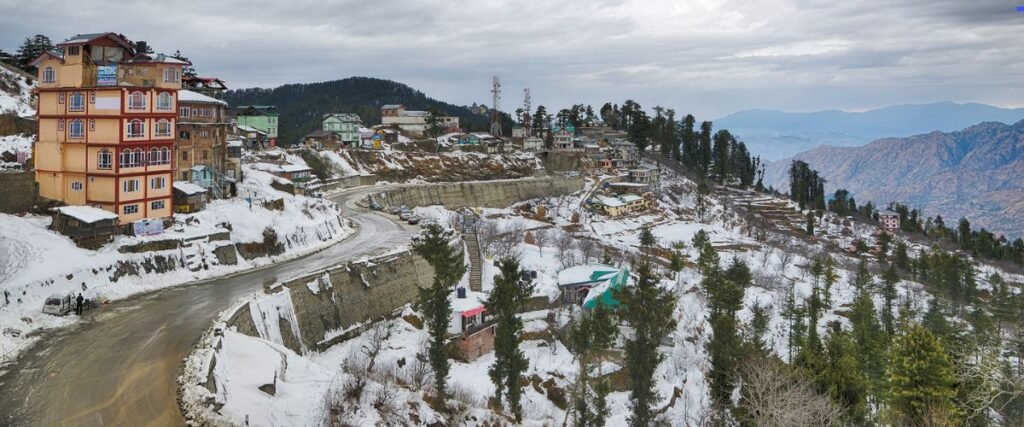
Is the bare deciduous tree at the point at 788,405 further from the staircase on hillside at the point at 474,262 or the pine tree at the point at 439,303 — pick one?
the staircase on hillside at the point at 474,262

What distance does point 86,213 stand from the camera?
30.7 meters

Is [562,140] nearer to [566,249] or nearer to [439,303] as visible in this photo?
[566,249]

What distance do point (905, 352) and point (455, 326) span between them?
21.7 meters

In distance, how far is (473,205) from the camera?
260 ft

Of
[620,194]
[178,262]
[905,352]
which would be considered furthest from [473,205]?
[905,352]

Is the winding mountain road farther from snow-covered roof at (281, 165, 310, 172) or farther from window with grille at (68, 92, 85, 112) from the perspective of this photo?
snow-covered roof at (281, 165, 310, 172)

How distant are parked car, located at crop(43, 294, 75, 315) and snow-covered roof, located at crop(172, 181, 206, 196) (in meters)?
13.5

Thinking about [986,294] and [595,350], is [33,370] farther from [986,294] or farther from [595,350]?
[986,294]

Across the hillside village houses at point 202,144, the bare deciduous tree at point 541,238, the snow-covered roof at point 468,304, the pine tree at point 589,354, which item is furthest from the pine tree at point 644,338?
the hillside village houses at point 202,144

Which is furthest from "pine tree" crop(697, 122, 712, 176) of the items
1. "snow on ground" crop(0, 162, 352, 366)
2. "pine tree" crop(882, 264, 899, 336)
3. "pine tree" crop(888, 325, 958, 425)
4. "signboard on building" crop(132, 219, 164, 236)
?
"signboard on building" crop(132, 219, 164, 236)

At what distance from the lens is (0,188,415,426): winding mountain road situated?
1680cm

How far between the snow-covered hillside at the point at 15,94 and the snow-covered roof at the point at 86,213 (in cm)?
2108


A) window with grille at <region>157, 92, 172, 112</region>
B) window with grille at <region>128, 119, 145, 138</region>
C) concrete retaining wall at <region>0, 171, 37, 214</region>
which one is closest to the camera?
concrete retaining wall at <region>0, 171, 37, 214</region>

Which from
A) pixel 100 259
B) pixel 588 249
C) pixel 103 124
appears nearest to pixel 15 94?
pixel 103 124
